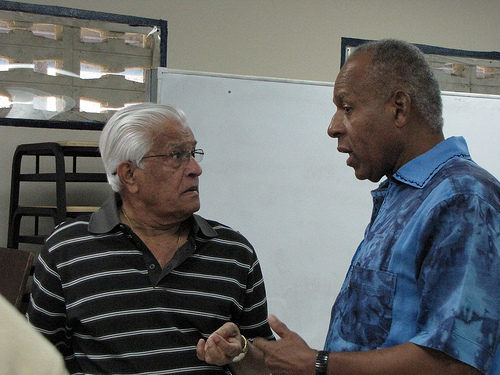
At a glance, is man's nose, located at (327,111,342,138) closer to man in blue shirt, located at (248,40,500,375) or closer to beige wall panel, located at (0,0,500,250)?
man in blue shirt, located at (248,40,500,375)

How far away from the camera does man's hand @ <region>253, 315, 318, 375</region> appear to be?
103 centimetres

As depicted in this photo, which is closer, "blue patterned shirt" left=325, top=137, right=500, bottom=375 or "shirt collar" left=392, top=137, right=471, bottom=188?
"blue patterned shirt" left=325, top=137, right=500, bottom=375

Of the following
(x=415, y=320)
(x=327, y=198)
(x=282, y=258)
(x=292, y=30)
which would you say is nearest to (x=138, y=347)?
(x=415, y=320)

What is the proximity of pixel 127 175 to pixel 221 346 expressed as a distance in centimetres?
51

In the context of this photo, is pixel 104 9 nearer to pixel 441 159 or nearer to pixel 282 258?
pixel 282 258

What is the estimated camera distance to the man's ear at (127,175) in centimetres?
154

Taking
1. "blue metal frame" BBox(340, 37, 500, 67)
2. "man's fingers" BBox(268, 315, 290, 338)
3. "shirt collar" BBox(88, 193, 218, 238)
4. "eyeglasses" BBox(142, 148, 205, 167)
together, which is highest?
"blue metal frame" BBox(340, 37, 500, 67)

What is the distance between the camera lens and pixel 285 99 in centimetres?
273

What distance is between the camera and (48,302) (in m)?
1.40

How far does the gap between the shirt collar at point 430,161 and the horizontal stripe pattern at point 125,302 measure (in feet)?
1.84

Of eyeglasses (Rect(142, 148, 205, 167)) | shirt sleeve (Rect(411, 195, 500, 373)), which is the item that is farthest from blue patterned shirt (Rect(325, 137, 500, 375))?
eyeglasses (Rect(142, 148, 205, 167))

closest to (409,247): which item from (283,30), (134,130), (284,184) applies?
(134,130)

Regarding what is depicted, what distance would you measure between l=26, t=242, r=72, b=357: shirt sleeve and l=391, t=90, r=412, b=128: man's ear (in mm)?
849

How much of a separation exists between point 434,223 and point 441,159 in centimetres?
15
